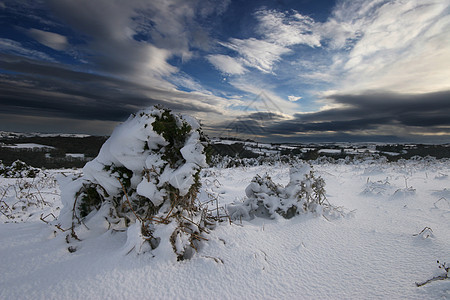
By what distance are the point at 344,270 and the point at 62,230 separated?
8.80 ft

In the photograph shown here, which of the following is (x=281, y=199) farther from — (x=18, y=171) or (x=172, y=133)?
(x=18, y=171)

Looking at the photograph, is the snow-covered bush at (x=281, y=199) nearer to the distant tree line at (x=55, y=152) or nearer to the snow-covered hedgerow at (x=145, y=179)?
the snow-covered hedgerow at (x=145, y=179)

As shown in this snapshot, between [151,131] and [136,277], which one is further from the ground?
[151,131]

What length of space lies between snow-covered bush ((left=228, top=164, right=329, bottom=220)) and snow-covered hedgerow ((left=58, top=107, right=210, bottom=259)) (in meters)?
1.04

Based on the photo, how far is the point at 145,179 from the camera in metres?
2.17

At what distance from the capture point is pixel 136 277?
1.55 meters

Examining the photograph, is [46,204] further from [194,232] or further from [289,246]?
[289,246]

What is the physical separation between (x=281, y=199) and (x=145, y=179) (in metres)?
2.13

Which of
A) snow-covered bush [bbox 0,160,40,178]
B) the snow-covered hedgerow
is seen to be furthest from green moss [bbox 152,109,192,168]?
snow-covered bush [bbox 0,160,40,178]

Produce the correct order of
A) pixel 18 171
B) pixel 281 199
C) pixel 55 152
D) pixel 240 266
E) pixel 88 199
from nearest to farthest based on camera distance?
pixel 240 266
pixel 88 199
pixel 281 199
pixel 18 171
pixel 55 152

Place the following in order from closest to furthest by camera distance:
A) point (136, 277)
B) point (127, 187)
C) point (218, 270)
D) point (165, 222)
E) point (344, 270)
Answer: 1. point (136, 277)
2. point (218, 270)
3. point (344, 270)
4. point (165, 222)
5. point (127, 187)

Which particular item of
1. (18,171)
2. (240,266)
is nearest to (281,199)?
(240,266)

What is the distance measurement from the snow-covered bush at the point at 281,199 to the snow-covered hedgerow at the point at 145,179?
1.04 metres

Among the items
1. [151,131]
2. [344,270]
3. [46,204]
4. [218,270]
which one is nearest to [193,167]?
[151,131]
